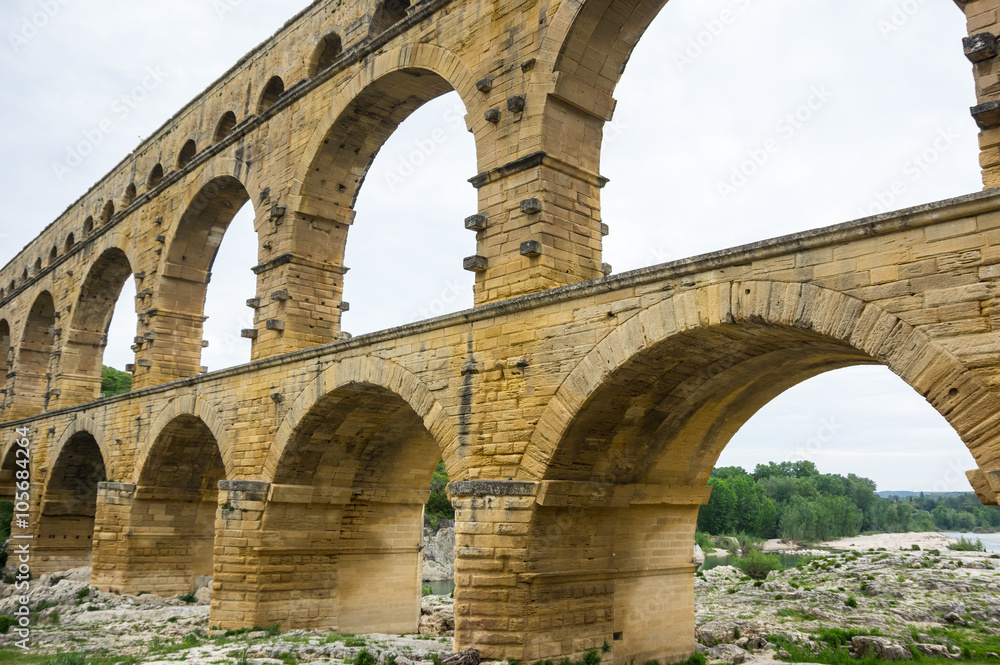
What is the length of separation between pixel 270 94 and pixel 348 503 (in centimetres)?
792

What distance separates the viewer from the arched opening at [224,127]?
1647 cm

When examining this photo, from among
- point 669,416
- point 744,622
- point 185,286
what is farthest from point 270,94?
point 744,622

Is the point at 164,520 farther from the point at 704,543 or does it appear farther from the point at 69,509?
the point at 704,543

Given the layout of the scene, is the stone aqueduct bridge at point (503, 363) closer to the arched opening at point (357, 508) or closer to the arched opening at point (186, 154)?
the arched opening at point (357, 508)

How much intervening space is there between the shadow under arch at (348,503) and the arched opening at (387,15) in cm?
558

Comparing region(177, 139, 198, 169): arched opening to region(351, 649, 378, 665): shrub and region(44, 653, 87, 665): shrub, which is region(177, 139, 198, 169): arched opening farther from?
region(351, 649, 378, 665): shrub

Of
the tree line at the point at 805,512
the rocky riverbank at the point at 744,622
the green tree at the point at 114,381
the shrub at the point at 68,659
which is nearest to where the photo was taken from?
the shrub at the point at 68,659

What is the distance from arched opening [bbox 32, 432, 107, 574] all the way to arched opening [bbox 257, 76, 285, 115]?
29.8 feet

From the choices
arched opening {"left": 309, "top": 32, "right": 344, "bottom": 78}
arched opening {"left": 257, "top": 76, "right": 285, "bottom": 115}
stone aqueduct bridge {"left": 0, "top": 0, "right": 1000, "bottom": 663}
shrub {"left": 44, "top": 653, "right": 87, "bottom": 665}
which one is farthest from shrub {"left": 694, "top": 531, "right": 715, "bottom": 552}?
shrub {"left": 44, "top": 653, "right": 87, "bottom": 665}

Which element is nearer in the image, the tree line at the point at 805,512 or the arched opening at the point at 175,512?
the arched opening at the point at 175,512

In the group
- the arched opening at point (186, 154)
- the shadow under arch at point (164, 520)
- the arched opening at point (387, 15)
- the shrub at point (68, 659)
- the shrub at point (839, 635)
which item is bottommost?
the shrub at point (839, 635)

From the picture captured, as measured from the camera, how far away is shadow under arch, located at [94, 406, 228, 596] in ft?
48.5

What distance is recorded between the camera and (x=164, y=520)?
15.3 m

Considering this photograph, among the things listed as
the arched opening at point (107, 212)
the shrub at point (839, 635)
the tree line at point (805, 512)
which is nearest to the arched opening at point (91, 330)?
the arched opening at point (107, 212)
